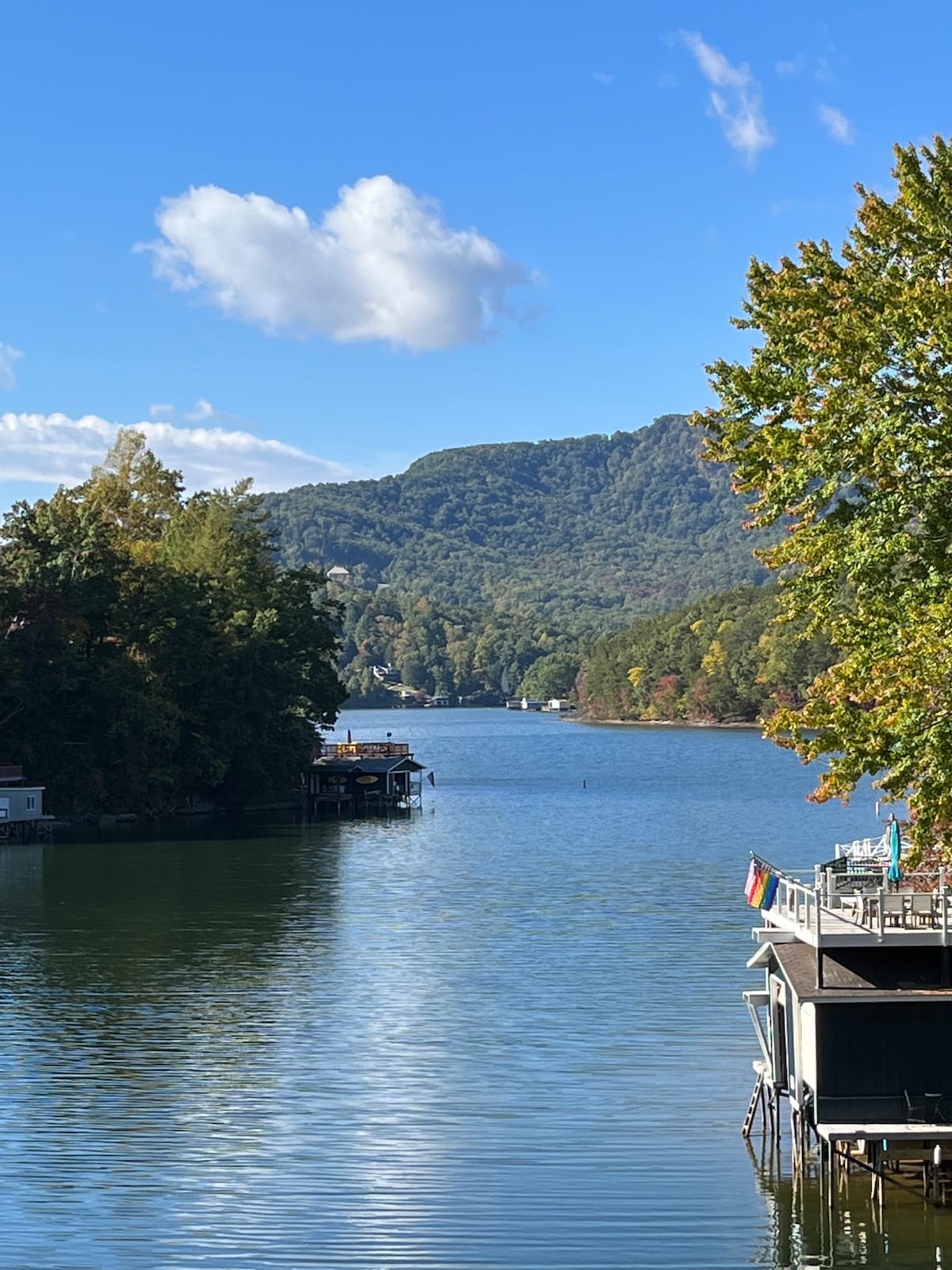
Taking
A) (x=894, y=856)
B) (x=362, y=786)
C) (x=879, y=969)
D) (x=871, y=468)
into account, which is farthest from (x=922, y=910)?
(x=362, y=786)

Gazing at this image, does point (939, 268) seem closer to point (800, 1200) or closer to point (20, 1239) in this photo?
point (800, 1200)

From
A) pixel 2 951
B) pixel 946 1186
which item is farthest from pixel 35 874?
pixel 946 1186

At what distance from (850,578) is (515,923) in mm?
26385

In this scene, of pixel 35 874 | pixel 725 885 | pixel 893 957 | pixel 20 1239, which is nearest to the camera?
pixel 20 1239

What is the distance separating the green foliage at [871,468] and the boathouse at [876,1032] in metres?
2.60

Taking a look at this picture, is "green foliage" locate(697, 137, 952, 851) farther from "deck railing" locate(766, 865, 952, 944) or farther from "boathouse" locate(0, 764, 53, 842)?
"boathouse" locate(0, 764, 53, 842)

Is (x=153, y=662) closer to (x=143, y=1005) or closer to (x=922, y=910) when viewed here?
(x=143, y=1005)

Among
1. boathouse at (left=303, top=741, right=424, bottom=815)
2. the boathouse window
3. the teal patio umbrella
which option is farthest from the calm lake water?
boathouse at (left=303, top=741, right=424, bottom=815)

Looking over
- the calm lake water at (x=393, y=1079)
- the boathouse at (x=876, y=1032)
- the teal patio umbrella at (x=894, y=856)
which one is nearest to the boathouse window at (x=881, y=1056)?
the boathouse at (x=876, y=1032)

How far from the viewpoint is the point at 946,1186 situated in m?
25.0

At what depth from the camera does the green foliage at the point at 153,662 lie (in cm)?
9694

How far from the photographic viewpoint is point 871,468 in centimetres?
3012

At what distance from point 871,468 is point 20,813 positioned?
68.7m

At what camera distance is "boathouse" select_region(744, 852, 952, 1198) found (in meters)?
24.9
